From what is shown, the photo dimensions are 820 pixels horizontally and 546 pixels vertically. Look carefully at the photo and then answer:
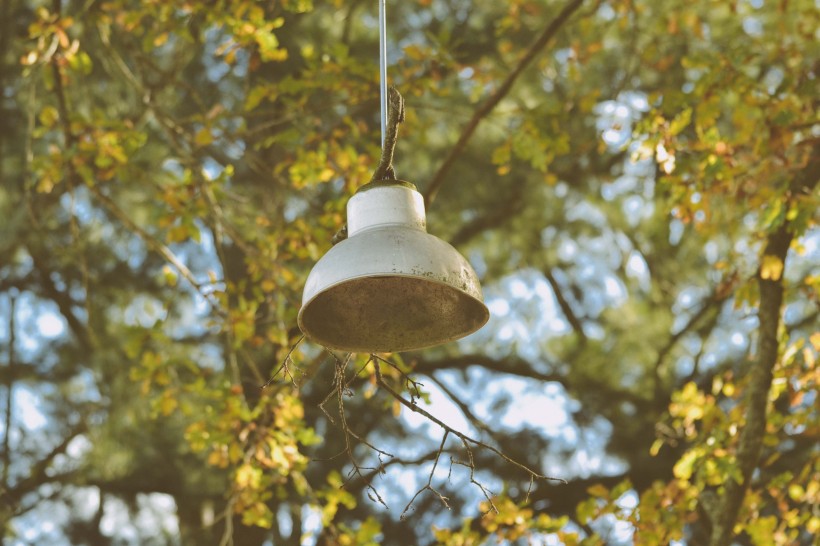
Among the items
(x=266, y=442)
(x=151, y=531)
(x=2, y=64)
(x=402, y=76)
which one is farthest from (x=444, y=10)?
(x=151, y=531)

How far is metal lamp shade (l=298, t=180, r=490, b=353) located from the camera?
168 cm

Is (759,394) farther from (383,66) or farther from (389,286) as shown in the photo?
(383,66)

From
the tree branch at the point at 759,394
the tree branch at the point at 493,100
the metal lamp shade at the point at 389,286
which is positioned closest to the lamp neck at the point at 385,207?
the metal lamp shade at the point at 389,286

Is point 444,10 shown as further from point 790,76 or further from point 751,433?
point 751,433

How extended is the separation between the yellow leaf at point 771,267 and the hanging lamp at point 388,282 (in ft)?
7.67

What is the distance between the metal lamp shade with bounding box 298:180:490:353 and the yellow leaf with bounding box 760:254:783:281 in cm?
234

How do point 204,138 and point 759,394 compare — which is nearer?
point 759,394

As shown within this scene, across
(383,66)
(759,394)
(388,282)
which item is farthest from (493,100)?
(388,282)

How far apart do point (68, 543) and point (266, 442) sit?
127 inches

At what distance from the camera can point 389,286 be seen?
77.6 inches

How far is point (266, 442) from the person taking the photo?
14.7 feet

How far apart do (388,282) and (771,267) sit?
246cm

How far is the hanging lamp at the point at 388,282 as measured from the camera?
1683 millimetres

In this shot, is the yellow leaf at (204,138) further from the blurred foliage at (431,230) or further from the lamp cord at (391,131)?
the lamp cord at (391,131)
